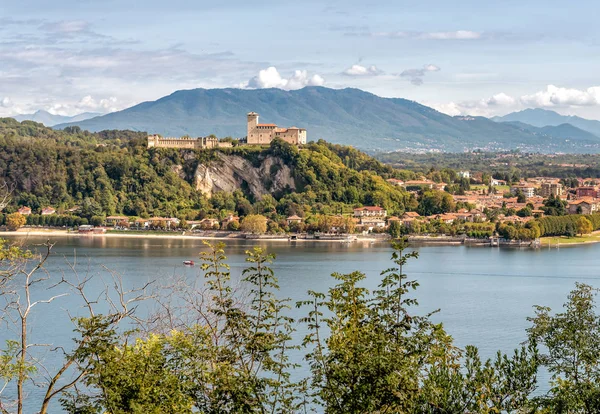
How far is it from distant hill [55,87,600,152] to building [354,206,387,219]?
10639cm

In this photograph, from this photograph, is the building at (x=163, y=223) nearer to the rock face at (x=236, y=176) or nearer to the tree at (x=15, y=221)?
the rock face at (x=236, y=176)

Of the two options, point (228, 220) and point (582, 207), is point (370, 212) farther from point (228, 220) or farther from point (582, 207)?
point (582, 207)

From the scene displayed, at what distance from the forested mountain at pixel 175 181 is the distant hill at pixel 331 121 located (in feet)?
332

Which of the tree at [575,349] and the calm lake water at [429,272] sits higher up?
the tree at [575,349]

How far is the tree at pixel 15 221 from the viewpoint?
38906 millimetres

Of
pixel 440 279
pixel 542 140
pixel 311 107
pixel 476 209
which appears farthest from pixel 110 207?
pixel 542 140

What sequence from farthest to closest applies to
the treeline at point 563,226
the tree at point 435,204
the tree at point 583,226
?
1. the tree at point 435,204
2. the tree at point 583,226
3. the treeline at point 563,226

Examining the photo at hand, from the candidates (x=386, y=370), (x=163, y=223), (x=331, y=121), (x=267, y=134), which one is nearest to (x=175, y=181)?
(x=163, y=223)


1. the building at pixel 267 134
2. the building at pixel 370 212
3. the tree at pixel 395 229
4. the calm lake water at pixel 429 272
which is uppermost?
the building at pixel 267 134

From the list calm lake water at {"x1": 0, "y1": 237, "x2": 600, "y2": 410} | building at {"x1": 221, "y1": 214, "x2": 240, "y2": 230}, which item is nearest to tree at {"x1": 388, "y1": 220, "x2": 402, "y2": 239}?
calm lake water at {"x1": 0, "y1": 237, "x2": 600, "y2": 410}

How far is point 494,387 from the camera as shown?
A: 5.11m

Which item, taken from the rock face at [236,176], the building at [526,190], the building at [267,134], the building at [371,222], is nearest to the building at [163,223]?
the rock face at [236,176]

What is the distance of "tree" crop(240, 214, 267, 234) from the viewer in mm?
37219

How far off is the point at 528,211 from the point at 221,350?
117 ft
